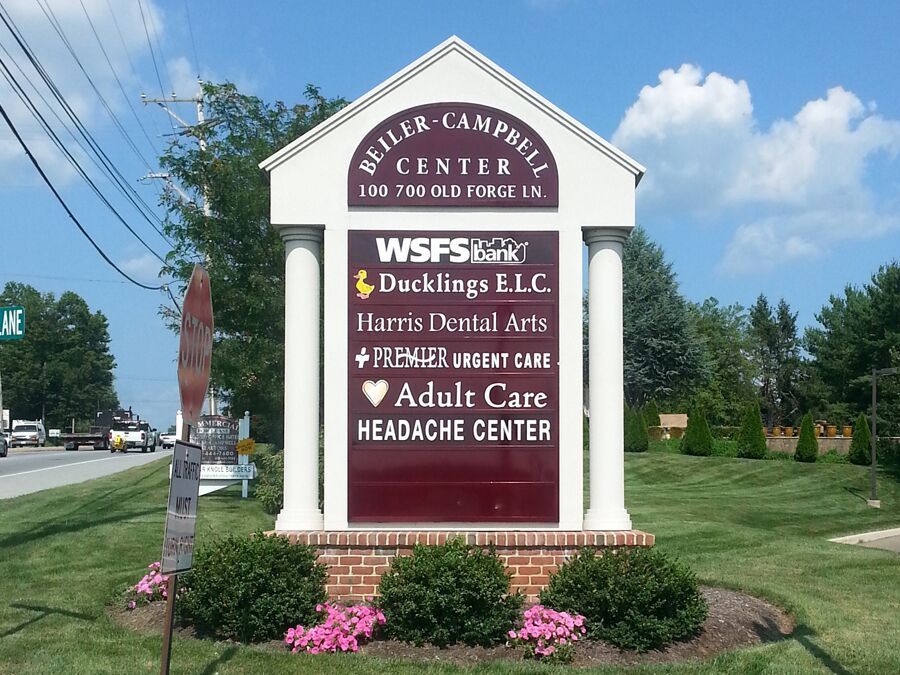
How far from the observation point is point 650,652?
8273 mm

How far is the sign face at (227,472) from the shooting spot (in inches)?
867

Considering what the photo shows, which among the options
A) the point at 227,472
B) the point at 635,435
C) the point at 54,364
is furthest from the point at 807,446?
the point at 54,364

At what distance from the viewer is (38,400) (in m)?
110

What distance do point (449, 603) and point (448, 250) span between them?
11.6 feet

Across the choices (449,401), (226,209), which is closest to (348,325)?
(449,401)

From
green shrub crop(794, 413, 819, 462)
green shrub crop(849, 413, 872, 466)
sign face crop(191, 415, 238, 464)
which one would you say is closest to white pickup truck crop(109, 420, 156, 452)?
green shrub crop(794, 413, 819, 462)

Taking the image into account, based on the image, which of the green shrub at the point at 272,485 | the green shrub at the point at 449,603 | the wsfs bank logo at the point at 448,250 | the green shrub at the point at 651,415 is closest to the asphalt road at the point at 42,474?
the green shrub at the point at 272,485

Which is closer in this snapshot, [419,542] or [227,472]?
[419,542]

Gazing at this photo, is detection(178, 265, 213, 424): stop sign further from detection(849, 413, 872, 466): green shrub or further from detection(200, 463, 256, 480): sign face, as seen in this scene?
detection(849, 413, 872, 466): green shrub

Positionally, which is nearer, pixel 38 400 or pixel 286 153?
pixel 286 153

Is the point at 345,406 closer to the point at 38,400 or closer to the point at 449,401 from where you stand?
the point at 449,401

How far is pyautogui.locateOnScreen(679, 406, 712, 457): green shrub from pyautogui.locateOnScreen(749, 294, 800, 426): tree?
4905 centimetres

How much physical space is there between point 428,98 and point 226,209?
1199cm

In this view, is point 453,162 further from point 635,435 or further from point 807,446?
point 635,435
